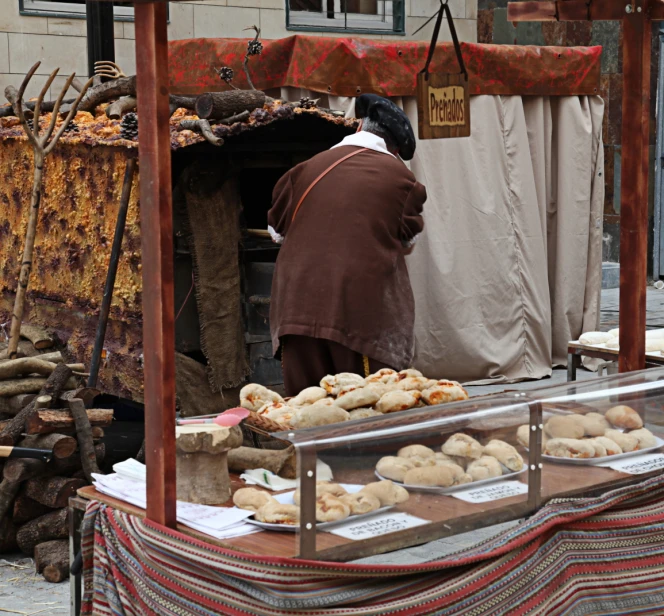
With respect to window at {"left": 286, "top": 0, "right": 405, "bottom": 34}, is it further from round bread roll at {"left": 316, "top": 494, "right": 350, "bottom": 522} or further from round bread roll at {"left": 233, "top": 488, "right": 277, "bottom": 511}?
round bread roll at {"left": 316, "top": 494, "right": 350, "bottom": 522}

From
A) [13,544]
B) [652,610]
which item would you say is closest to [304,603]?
[652,610]

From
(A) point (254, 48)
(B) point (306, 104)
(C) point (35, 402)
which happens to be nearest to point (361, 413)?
(C) point (35, 402)

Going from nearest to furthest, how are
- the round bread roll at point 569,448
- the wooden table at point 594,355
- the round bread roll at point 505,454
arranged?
the round bread roll at point 505,454, the round bread roll at point 569,448, the wooden table at point 594,355

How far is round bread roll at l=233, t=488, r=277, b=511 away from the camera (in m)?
2.79

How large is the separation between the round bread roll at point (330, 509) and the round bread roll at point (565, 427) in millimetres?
725

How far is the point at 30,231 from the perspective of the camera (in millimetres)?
5699

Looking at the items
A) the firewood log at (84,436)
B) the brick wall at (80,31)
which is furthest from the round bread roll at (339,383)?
the brick wall at (80,31)

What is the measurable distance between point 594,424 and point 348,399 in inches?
29.6

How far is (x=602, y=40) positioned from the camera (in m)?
12.9

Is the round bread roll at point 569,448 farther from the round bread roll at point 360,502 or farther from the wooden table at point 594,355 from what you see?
A: the wooden table at point 594,355

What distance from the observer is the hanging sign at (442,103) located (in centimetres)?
468

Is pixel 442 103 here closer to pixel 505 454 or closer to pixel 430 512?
pixel 505 454

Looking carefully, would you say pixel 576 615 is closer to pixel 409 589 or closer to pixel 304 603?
pixel 409 589

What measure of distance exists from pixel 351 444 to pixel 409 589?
0.37 metres
